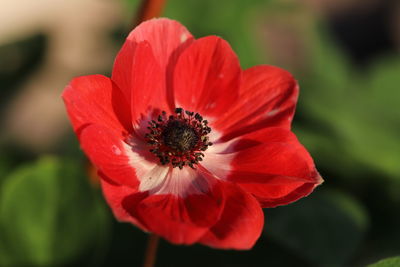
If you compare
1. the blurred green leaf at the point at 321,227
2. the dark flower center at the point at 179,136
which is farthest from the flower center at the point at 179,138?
the blurred green leaf at the point at 321,227

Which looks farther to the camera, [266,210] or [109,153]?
[266,210]

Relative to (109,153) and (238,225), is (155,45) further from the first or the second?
(238,225)

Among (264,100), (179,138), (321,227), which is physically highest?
(264,100)

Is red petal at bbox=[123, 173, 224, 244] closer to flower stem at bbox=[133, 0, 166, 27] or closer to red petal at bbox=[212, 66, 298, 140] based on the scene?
red petal at bbox=[212, 66, 298, 140]

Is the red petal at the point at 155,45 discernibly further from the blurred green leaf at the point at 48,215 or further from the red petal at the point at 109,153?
the blurred green leaf at the point at 48,215

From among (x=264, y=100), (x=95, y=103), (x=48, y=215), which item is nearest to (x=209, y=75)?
(x=264, y=100)

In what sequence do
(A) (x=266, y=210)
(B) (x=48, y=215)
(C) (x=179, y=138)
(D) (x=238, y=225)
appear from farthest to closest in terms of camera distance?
(A) (x=266, y=210) < (B) (x=48, y=215) < (C) (x=179, y=138) < (D) (x=238, y=225)

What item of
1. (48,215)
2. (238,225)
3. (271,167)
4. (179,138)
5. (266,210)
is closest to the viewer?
(238,225)

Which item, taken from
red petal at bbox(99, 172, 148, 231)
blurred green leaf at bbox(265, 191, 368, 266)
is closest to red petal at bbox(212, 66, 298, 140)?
red petal at bbox(99, 172, 148, 231)

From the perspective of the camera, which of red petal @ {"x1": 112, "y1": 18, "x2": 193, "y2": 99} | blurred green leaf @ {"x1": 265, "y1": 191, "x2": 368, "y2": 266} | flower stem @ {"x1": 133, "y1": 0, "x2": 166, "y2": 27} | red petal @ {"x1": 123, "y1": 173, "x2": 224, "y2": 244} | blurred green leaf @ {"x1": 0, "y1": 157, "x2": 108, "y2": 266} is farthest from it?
blurred green leaf @ {"x1": 265, "y1": 191, "x2": 368, "y2": 266}
